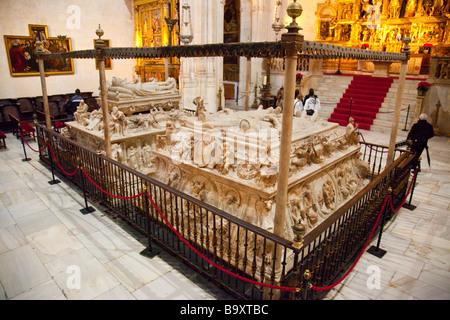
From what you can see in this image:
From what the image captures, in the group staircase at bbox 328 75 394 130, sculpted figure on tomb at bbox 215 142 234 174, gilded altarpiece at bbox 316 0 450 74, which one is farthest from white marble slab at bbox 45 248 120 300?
gilded altarpiece at bbox 316 0 450 74

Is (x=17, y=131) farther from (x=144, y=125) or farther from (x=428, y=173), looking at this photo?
(x=428, y=173)

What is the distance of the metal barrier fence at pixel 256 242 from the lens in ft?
9.38

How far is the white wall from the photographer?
1188cm

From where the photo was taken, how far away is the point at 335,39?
643 inches

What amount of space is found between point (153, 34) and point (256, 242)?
15.2 m

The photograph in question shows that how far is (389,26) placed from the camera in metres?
14.9

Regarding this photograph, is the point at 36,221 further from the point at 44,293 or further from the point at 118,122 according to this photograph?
the point at 118,122

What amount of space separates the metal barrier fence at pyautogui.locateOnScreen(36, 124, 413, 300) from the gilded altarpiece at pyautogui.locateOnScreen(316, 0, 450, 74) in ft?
37.4

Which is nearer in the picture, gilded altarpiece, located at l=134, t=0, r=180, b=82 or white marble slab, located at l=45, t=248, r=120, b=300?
white marble slab, located at l=45, t=248, r=120, b=300

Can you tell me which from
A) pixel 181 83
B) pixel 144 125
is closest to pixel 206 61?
pixel 181 83

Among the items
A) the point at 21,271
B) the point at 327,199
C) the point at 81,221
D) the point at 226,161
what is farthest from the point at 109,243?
the point at 327,199

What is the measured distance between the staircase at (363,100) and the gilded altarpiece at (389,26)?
2320mm

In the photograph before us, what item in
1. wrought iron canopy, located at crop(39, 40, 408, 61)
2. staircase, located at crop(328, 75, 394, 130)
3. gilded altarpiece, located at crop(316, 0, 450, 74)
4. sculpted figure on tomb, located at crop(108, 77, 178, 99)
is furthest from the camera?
gilded altarpiece, located at crop(316, 0, 450, 74)

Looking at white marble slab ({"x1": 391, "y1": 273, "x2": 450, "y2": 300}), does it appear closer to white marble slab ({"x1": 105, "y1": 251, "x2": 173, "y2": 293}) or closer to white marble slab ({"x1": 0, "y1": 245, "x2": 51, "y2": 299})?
white marble slab ({"x1": 105, "y1": 251, "x2": 173, "y2": 293})
